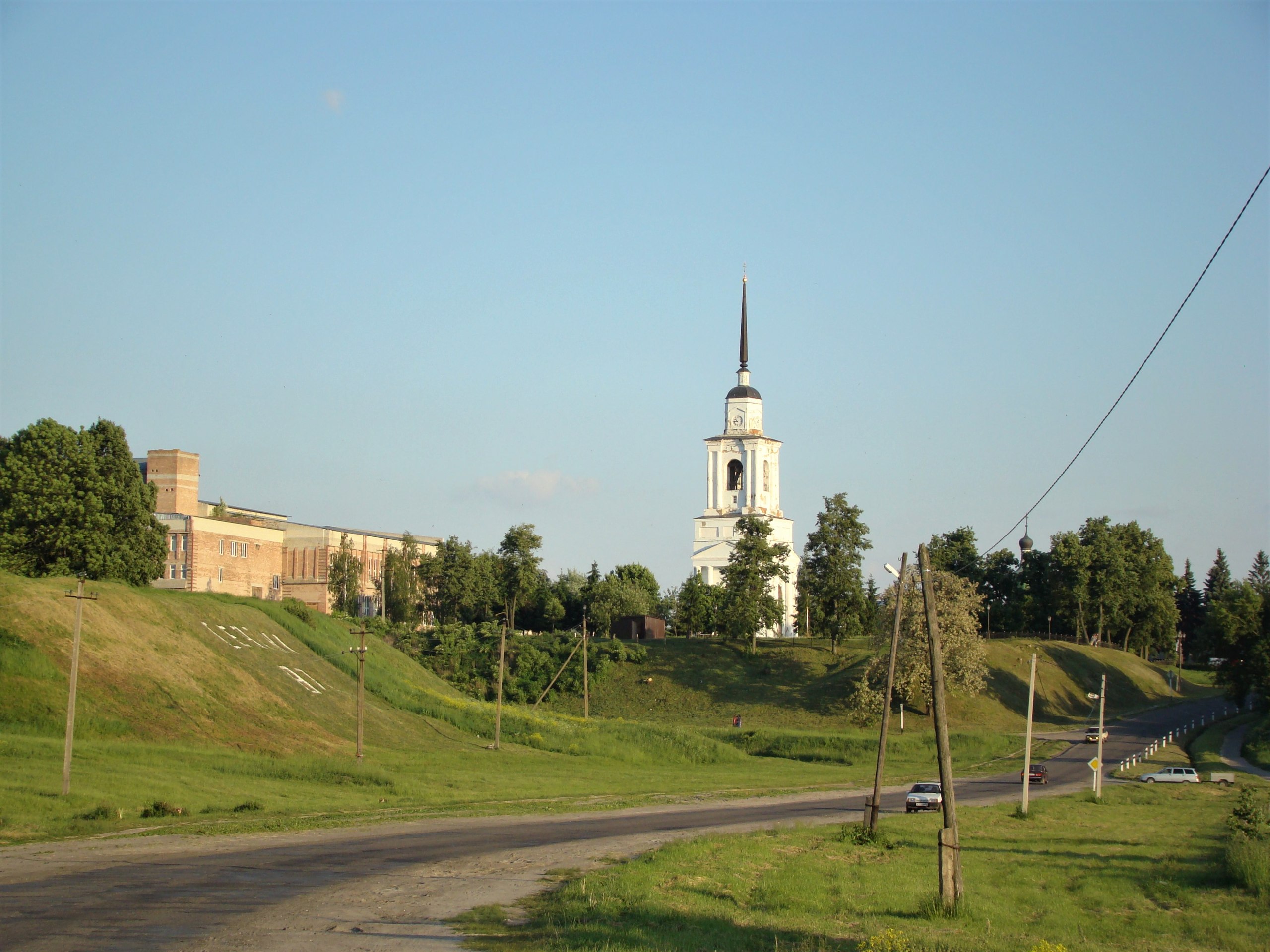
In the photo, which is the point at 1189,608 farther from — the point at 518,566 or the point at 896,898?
the point at 896,898

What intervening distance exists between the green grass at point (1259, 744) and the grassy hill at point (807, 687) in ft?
45.3

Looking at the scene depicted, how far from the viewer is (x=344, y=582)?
11888cm

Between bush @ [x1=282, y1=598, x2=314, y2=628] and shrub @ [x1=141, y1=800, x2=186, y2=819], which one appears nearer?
shrub @ [x1=141, y1=800, x2=186, y2=819]

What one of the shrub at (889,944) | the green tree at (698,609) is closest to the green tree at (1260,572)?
the green tree at (698,609)

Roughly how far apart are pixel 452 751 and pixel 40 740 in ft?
78.9

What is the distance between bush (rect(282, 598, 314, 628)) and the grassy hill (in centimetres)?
2348

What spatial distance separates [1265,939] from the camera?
811 inches

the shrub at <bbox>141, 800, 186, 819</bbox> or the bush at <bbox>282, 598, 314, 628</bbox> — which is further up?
the bush at <bbox>282, 598, 314, 628</bbox>

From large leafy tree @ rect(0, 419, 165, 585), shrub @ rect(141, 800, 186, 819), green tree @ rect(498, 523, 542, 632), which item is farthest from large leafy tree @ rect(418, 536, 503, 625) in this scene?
shrub @ rect(141, 800, 186, 819)

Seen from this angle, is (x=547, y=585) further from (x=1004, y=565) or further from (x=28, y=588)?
(x=28, y=588)

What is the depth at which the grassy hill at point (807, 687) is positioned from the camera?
88562 millimetres

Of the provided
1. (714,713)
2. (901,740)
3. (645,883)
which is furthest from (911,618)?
(645,883)

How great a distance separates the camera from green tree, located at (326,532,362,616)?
118 metres

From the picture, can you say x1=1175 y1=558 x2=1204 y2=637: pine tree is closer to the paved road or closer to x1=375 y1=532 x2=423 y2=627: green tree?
x1=375 y1=532 x2=423 y2=627: green tree
